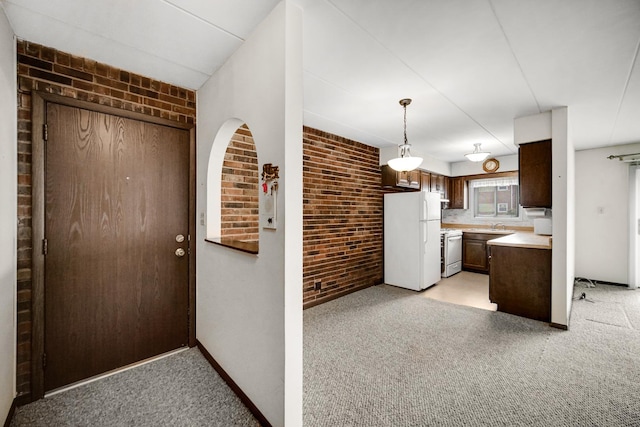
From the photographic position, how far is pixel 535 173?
328 cm

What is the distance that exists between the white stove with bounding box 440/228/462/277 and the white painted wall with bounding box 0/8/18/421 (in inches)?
221

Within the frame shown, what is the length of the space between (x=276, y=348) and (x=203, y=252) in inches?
50.7

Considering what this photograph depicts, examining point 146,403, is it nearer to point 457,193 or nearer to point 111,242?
point 111,242

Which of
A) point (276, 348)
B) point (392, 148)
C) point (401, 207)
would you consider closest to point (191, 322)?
point (276, 348)

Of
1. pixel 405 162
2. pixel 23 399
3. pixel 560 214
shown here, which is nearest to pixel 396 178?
pixel 405 162

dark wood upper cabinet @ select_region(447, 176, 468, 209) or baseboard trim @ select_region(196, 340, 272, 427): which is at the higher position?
dark wood upper cabinet @ select_region(447, 176, 468, 209)

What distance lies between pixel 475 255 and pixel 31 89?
22.0 ft

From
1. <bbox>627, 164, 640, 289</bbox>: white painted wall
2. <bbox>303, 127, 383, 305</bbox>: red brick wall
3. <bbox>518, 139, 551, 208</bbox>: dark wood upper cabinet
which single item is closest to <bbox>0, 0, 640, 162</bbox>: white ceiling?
<bbox>518, 139, 551, 208</bbox>: dark wood upper cabinet

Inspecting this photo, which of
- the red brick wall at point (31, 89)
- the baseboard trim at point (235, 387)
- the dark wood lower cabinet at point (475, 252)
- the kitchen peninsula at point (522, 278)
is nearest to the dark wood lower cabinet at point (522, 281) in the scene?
the kitchen peninsula at point (522, 278)

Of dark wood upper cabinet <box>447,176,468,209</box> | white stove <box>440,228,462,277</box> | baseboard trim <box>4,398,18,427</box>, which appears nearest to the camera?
baseboard trim <box>4,398,18,427</box>

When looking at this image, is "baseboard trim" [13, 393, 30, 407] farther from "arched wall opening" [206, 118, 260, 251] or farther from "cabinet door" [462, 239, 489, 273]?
"cabinet door" [462, 239, 489, 273]

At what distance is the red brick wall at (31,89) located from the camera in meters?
1.80

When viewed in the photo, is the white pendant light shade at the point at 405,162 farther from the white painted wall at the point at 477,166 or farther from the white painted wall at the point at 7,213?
the white painted wall at the point at 477,166

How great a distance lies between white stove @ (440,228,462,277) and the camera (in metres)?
5.27
